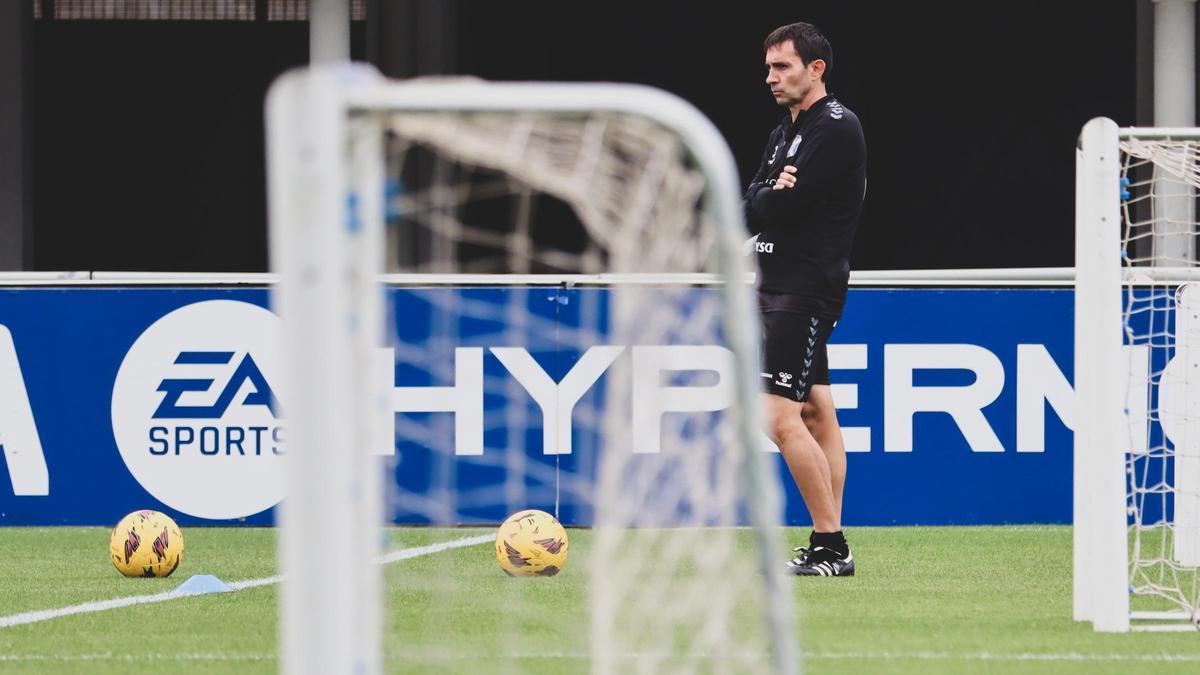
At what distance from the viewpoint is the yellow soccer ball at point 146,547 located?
22.5 ft

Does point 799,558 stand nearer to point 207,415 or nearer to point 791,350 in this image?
point 791,350

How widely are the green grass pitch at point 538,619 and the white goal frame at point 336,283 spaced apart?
5.86 ft

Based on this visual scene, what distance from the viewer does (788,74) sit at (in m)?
6.59

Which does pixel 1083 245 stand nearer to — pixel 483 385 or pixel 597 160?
pixel 597 160

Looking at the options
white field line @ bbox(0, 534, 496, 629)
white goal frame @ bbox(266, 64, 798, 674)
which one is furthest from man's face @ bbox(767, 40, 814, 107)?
white goal frame @ bbox(266, 64, 798, 674)

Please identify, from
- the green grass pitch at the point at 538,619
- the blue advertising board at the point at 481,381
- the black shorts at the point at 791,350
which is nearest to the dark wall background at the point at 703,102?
the blue advertising board at the point at 481,381

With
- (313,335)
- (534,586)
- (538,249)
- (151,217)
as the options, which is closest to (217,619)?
(534,586)

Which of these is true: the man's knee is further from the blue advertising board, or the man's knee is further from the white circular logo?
the white circular logo

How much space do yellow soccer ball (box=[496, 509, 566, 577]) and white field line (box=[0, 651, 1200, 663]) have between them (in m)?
1.74

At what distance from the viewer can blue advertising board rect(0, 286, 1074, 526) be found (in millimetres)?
8633

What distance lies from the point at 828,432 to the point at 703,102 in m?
9.90

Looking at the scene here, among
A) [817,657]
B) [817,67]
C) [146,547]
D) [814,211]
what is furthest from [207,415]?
[817,657]

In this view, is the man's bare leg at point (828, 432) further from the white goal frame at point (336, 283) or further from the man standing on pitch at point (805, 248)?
the white goal frame at point (336, 283)

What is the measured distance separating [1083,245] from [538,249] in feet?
33.0
